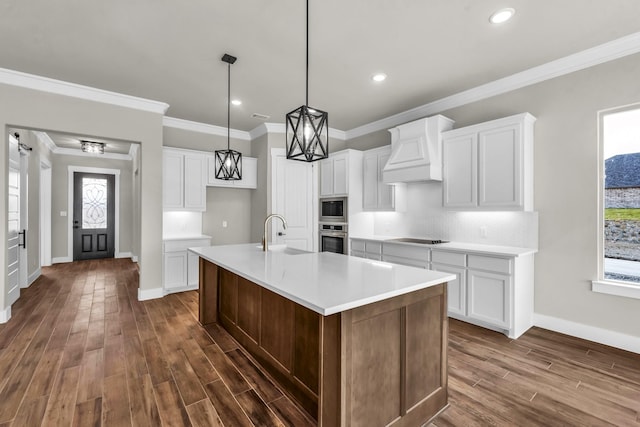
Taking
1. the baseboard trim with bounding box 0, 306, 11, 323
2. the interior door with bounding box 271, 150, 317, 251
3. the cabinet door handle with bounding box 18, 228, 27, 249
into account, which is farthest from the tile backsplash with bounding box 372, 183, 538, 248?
the cabinet door handle with bounding box 18, 228, 27, 249

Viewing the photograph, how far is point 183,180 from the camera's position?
16.0ft

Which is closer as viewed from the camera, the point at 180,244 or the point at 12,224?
the point at 12,224

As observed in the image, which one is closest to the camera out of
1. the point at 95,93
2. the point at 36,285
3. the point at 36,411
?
the point at 36,411

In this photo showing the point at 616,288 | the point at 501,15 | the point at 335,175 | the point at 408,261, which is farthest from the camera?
the point at 335,175

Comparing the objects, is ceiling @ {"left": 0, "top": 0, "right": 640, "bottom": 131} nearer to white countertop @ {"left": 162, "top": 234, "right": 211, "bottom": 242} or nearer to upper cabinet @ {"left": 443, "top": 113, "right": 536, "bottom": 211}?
upper cabinet @ {"left": 443, "top": 113, "right": 536, "bottom": 211}

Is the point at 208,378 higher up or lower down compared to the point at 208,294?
lower down

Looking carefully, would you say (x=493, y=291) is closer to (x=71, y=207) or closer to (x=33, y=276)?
(x=33, y=276)

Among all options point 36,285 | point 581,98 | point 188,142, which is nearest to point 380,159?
point 581,98

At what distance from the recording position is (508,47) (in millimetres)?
2834

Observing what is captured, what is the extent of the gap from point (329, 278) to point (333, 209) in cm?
343

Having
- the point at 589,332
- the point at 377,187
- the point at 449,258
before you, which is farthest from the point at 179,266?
the point at 589,332

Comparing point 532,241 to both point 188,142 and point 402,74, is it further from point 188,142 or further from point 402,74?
point 188,142

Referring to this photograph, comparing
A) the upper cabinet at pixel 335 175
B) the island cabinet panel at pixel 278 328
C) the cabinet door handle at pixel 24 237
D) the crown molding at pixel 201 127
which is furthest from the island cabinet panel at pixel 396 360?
the cabinet door handle at pixel 24 237

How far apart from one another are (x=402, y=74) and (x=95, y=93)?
381 cm
